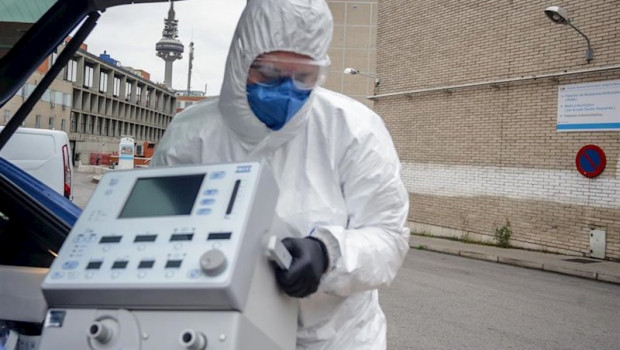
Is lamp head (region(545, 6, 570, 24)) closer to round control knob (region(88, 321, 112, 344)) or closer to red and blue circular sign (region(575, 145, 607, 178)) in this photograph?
red and blue circular sign (region(575, 145, 607, 178))

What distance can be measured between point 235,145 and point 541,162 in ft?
40.8

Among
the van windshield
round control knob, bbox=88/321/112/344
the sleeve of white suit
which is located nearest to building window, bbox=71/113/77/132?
the van windshield

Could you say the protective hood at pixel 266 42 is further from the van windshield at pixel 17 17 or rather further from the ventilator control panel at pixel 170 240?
the van windshield at pixel 17 17

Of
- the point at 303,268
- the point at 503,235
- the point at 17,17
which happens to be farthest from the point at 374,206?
the point at 503,235

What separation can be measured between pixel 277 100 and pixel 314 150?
7.9 inches

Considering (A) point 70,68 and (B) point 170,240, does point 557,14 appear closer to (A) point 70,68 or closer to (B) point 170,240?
(A) point 70,68

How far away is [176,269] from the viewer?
123 centimetres

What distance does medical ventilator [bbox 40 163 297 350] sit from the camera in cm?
122

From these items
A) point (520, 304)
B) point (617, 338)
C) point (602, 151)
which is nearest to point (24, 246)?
point (617, 338)

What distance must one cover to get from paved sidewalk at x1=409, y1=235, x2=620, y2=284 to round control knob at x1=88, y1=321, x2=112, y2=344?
10415 mm

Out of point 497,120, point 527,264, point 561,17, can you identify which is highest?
point 561,17

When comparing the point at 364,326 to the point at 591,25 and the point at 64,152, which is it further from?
the point at 591,25

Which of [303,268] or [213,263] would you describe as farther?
[303,268]

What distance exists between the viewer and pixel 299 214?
5.54 feet
